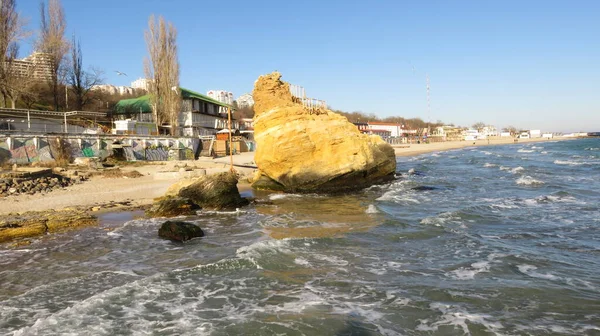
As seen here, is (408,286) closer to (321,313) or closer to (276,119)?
(321,313)

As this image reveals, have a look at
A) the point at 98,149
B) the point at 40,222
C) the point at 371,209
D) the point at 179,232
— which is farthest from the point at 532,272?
the point at 98,149

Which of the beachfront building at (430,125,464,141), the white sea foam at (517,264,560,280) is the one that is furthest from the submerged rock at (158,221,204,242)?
the beachfront building at (430,125,464,141)

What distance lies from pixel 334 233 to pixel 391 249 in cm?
232

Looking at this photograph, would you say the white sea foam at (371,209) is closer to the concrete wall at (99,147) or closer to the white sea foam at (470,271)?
the white sea foam at (470,271)

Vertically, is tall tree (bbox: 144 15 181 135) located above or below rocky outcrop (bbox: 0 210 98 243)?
above

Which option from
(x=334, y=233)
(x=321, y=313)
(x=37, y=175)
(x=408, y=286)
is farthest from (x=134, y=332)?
(x=37, y=175)

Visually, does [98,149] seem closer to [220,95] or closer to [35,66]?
[35,66]

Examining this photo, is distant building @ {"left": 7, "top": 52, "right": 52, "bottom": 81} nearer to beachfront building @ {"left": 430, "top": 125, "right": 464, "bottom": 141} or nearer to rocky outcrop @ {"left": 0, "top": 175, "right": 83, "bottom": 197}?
rocky outcrop @ {"left": 0, "top": 175, "right": 83, "bottom": 197}

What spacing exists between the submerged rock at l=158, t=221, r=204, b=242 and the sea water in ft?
1.03

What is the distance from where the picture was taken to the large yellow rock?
77.0 feet

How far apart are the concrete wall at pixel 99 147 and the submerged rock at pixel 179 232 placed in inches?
790

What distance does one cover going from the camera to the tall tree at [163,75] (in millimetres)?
51719

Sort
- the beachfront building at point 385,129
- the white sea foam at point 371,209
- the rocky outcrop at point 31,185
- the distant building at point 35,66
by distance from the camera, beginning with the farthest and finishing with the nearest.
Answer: the beachfront building at point 385,129, the distant building at point 35,66, the rocky outcrop at point 31,185, the white sea foam at point 371,209

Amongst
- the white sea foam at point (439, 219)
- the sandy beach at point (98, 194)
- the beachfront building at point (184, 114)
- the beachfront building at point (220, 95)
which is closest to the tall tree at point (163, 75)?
the beachfront building at point (184, 114)
